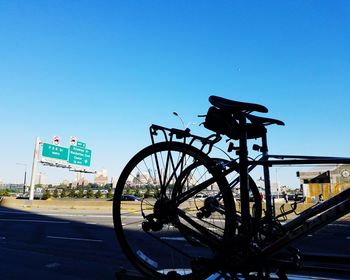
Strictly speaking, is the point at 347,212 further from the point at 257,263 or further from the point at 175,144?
A: the point at 175,144

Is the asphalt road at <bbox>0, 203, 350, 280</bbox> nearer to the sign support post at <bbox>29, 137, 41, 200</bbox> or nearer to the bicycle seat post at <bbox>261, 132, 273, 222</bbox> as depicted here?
the bicycle seat post at <bbox>261, 132, 273, 222</bbox>

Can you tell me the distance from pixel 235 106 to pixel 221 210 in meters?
0.92

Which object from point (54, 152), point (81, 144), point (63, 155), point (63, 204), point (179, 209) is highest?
point (81, 144)

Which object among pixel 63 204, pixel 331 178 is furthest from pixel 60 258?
pixel 63 204

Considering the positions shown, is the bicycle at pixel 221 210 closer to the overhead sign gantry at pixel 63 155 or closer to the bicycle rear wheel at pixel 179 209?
the bicycle rear wheel at pixel 179 209

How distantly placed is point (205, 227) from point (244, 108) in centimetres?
100

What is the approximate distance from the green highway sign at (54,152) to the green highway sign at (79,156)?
84 cm

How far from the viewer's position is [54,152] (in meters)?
38.6

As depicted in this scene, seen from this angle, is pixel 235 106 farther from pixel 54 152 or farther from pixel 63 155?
pixel 63 155

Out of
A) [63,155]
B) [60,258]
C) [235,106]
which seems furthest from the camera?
[63,155]

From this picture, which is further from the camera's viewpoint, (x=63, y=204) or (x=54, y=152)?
(x=54, y=152)

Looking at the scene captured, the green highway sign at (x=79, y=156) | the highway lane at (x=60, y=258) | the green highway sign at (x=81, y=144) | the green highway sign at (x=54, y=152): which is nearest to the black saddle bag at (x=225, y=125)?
the highway lane at (x=60, y=258)

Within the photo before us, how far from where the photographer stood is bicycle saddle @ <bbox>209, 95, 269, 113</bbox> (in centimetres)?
259

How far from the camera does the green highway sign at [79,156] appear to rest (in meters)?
40.7
